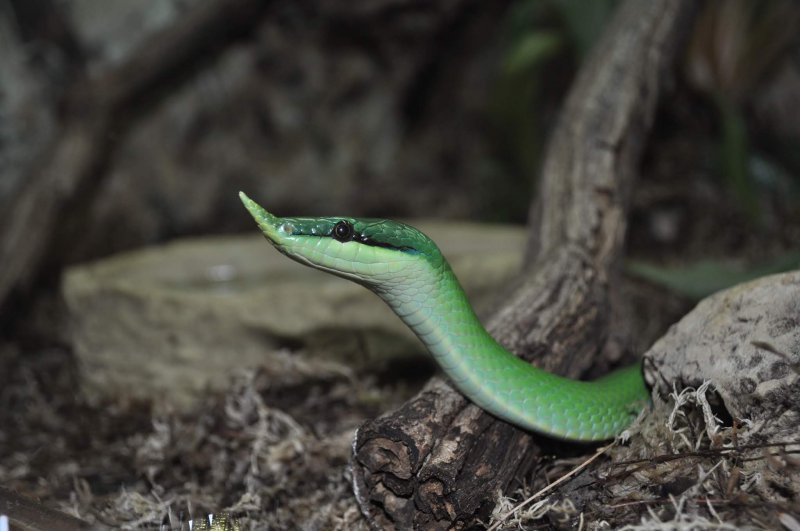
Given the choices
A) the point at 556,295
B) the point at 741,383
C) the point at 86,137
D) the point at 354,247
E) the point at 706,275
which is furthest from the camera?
the point at 86,137

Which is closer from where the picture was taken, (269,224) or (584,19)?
(269,224)

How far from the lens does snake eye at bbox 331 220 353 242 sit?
2518 millimetres

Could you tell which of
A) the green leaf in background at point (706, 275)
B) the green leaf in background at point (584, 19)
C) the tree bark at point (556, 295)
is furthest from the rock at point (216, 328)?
the green leaf in background at point (584, 19)

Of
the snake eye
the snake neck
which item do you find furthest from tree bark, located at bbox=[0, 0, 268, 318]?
the snake neck

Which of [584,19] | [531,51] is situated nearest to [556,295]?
[531,51]

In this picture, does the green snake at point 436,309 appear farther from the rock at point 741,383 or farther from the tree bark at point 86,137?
the tree bark at point 86,137

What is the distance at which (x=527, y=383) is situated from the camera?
8.36 feet

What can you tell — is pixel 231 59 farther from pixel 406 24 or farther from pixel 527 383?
pixel 527 383

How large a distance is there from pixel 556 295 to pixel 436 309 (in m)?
0.93

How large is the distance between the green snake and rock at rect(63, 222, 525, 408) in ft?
5.18

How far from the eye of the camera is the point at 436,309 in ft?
8.33

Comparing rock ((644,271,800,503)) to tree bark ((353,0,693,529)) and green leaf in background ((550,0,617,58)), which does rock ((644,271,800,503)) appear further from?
green leaf in background ((550,0,617,58))

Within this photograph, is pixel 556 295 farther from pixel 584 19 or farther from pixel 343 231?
pixel 584 19

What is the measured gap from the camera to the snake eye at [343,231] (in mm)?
2518
